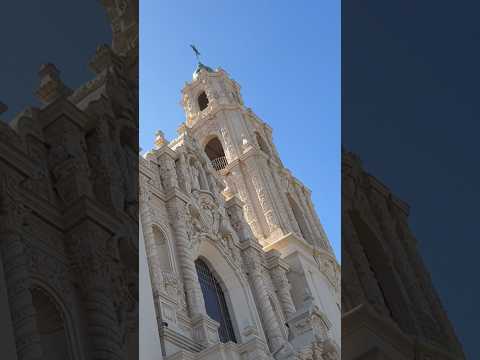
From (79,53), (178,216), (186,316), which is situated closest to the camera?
(79,53)

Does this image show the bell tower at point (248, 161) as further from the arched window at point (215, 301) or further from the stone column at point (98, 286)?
the stone column at point (98, 286)

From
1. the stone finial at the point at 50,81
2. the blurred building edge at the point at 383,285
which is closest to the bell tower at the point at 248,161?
the stone finial at the point at 50,81

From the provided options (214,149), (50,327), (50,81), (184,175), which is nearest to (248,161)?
(214,149)

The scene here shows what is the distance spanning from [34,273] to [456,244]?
12.2 ft

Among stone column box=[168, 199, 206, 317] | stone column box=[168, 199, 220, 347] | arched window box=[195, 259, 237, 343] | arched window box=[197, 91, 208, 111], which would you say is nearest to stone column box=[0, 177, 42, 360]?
stone column box=[168, 199, 220, 347]

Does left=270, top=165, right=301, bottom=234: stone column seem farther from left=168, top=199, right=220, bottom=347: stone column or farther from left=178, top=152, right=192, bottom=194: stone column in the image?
left=168, top=199, right=220, bottom=347: stone column

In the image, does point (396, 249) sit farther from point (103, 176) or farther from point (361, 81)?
point (103, 176)

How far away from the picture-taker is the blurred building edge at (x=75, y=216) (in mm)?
4512

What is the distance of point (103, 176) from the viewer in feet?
19.9

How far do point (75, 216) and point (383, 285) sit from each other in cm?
349

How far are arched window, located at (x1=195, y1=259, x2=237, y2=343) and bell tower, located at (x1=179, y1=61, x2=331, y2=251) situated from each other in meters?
4.36

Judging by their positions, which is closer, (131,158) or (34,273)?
(34,273)

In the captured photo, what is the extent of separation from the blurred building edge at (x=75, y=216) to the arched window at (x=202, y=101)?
2460 cm

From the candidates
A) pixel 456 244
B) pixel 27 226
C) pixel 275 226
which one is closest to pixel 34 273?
pixel 27 226
